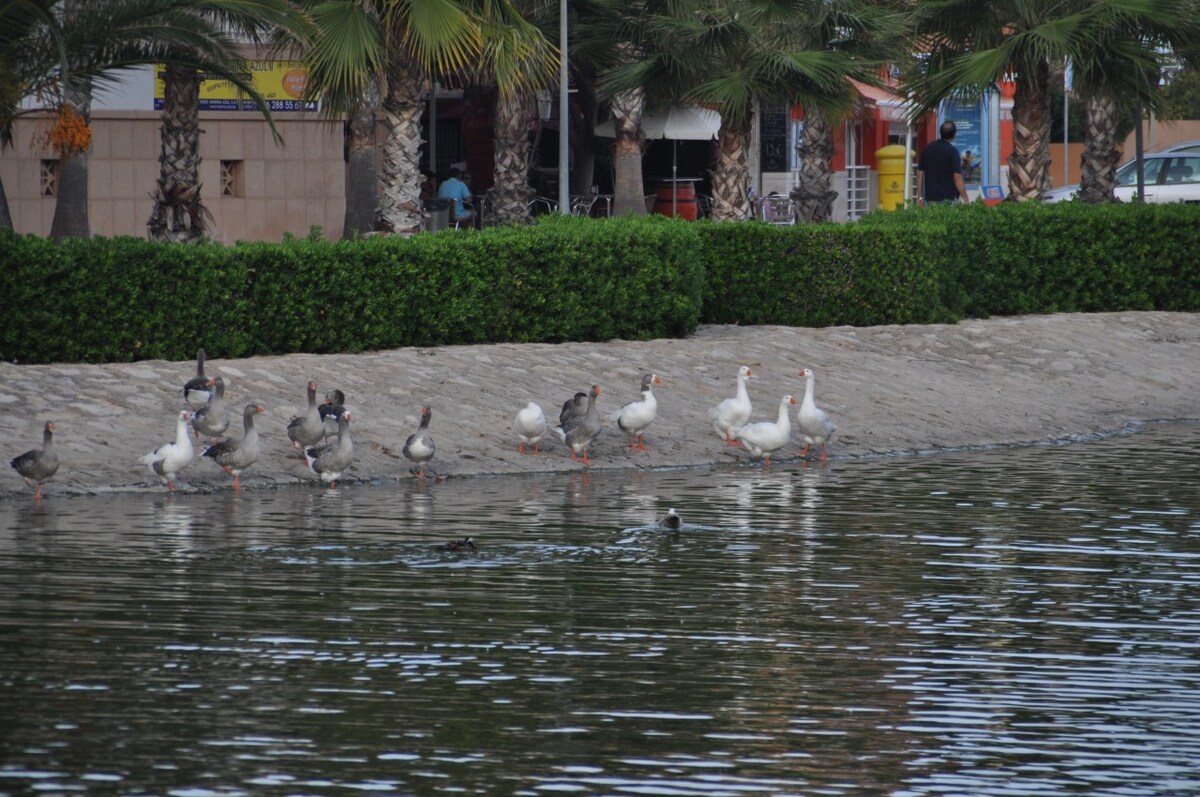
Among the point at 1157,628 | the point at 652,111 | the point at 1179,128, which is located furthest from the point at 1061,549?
the point at 1179,128

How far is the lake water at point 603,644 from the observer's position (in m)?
7.54

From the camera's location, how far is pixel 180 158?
71.5ft

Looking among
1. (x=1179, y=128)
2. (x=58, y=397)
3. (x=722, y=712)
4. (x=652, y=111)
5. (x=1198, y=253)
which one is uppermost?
(x=1179, y=128)

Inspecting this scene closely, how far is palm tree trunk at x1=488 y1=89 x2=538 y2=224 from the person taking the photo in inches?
1145

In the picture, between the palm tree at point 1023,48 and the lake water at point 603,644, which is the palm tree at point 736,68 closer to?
the palm tree at point 1023,48

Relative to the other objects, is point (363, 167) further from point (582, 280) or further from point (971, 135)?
point (971, 135)

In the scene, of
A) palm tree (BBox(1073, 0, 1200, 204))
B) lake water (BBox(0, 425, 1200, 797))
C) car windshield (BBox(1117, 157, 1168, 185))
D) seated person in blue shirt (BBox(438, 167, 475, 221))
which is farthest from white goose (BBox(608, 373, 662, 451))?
car windshield (BBox(1117, 157, 1168, 185))

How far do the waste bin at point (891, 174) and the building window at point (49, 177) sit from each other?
71.7ft

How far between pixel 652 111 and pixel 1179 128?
3740 centimetres

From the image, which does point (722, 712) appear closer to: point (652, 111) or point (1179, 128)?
point (652, 111)

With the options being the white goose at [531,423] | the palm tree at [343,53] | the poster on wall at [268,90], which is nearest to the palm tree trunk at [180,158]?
the palm tree at [343,53]

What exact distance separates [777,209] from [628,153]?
7976 mm

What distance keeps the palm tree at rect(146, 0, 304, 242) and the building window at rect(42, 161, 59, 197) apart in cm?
710

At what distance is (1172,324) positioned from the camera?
2536cm
